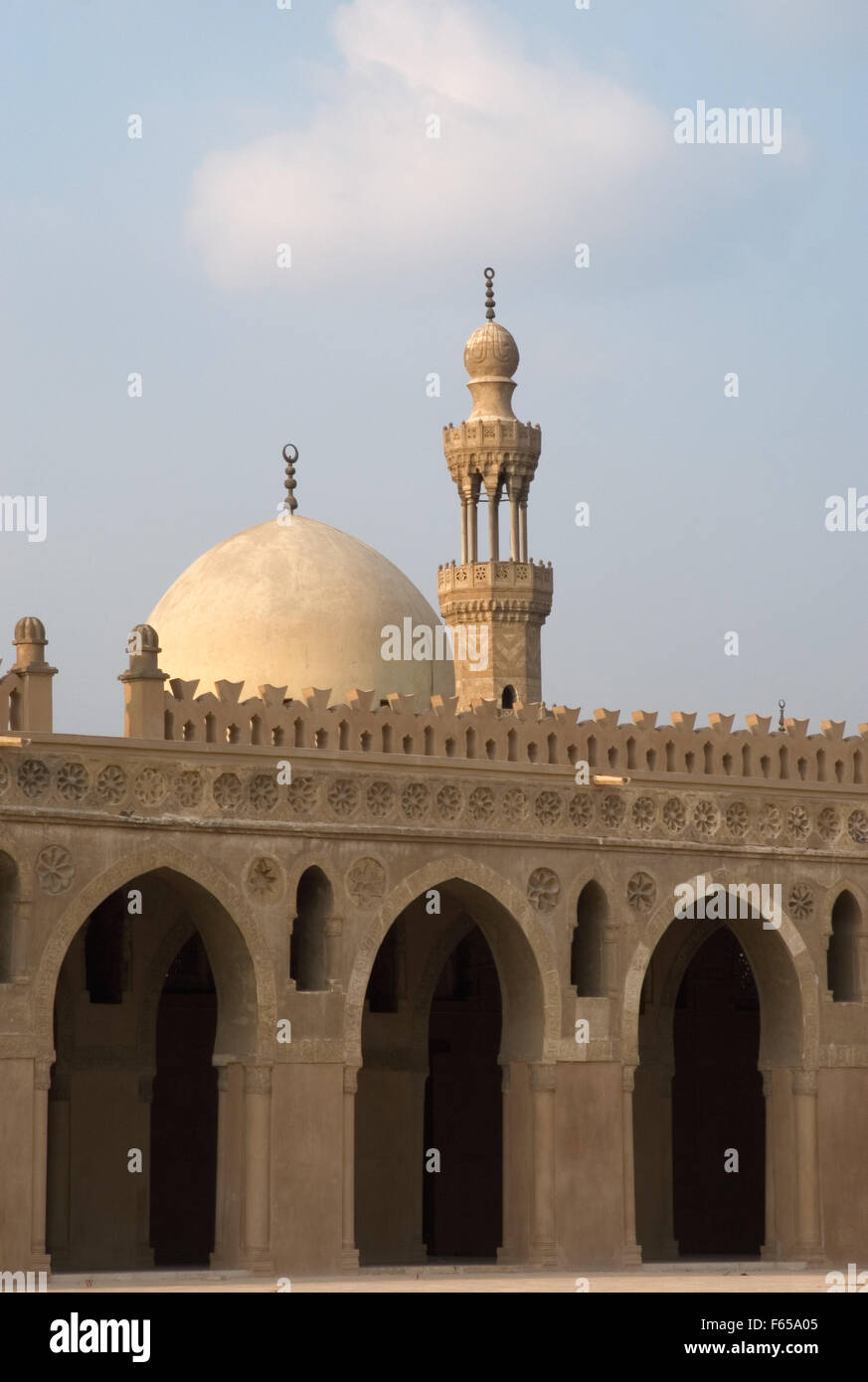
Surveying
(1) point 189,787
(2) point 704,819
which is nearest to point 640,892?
(2) point 704,819

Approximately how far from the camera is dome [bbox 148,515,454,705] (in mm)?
25031

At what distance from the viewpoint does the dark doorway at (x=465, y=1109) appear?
26.5m

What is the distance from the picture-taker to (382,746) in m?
22.1

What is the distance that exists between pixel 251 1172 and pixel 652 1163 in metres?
5.60

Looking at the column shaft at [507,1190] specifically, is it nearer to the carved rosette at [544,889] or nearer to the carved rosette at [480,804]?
the carved rosette at [544,889]

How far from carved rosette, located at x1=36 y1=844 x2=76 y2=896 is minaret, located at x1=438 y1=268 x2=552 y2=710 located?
39.6 feet

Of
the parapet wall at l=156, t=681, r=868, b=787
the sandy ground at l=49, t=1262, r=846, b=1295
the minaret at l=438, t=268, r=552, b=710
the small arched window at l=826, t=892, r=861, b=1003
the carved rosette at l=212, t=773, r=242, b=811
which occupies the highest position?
the minaret at l=438, t=268, r=552, b=710

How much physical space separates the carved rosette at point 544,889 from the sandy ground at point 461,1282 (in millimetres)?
2878

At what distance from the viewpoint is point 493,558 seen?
32.9 meters

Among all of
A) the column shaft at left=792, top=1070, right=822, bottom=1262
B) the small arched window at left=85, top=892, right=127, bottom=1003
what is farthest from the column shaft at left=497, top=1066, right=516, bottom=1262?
the small arched window at left=85, top=892, right=127, bottom=1003

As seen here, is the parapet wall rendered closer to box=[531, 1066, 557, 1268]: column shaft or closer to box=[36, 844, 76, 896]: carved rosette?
box=[36, 844, 76, 896]: carved rosette

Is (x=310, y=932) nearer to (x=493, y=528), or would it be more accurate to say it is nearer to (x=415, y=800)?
(x=415, y=800)

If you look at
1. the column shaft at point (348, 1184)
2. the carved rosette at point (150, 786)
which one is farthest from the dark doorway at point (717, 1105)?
the carved rosette at point (150, 786)
